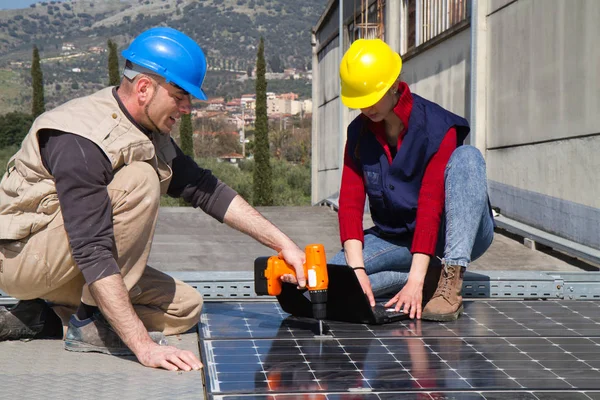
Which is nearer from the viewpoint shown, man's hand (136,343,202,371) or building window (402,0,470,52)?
man's hand (136,343,202,371)

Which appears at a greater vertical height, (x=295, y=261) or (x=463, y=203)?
(x=463, y=203)

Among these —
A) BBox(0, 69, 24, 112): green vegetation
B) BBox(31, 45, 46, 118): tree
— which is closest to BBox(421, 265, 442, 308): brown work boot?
BBox(31, 45, 46, 118): tree

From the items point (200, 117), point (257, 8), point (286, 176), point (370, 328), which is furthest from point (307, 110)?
point (370, 328)

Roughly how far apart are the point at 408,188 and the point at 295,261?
832mm

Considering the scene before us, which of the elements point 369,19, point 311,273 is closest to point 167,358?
point 311,273

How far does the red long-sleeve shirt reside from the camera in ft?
12.5

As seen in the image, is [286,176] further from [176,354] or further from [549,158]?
[176,354]

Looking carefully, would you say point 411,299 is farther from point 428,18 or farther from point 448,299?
point 428,18

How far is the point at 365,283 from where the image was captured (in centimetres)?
387

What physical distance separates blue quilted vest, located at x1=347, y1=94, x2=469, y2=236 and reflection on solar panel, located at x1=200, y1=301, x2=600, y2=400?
0.57 m

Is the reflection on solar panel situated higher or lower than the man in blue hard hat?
lower

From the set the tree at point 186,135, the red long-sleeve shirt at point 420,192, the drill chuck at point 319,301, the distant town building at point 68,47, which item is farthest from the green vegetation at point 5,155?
the distant town building at point 68,47

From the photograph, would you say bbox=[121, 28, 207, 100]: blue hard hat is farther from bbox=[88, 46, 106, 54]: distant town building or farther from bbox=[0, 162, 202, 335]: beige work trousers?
bbox=[88, 46, 106, 54]: distant town building

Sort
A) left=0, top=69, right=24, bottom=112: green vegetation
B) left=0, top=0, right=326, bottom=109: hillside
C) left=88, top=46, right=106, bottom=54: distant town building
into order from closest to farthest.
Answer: left=0, top=69, right=24, bottom=112: green vegetation < left=0, top=0, right=326, bottom=109: hillside < left=88, top=46, right=106, bottom=54: distant town building
